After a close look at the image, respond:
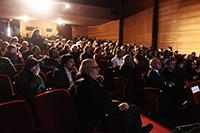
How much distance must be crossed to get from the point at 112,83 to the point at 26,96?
2.94 meters

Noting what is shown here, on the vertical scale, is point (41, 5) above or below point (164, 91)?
above

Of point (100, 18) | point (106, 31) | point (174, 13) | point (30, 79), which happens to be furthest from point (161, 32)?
point (30, 79)

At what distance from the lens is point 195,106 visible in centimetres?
405

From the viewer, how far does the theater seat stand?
2.69 metres

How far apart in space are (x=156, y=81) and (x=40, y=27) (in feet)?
67.5

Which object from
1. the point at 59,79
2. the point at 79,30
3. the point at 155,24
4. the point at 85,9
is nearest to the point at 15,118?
the point at 59,79

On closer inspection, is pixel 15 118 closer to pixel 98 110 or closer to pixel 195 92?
pixel 98 110

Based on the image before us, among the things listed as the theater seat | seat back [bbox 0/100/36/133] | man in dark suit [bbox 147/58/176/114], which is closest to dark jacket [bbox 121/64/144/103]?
man in dark suit [bbox 147/58/176/114]

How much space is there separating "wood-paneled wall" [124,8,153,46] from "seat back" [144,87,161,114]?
8.90m

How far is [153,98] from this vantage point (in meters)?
5.09

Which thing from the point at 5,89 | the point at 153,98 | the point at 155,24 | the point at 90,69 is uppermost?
the point at 155,24

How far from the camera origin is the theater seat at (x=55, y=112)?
2.69m

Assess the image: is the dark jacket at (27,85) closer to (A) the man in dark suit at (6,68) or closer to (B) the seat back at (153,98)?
(A) the man in dark suit at (6,68)

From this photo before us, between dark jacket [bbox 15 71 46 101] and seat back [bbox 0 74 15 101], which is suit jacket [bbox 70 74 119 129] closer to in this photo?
dark jacket [bbox 15 71 46 101]
